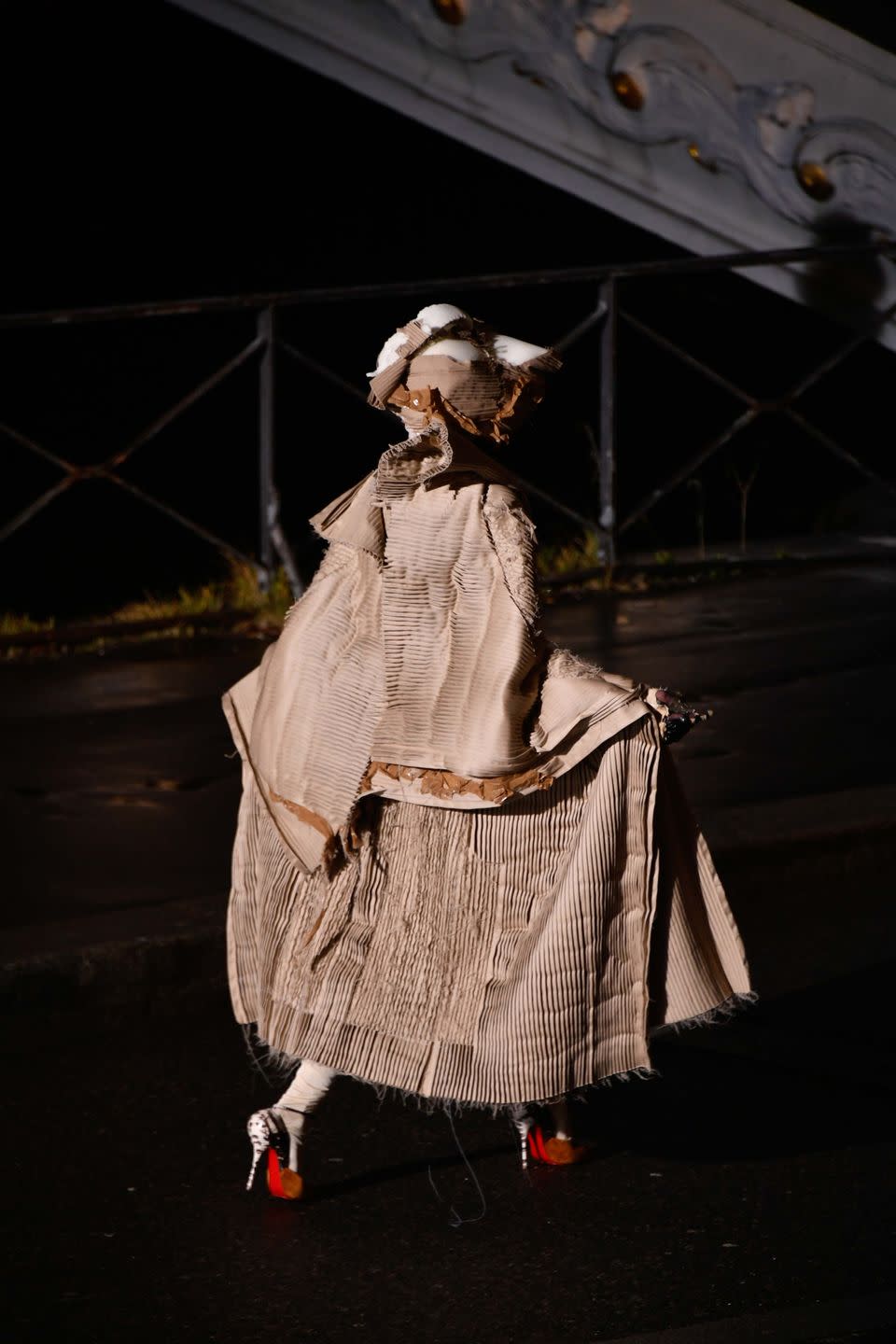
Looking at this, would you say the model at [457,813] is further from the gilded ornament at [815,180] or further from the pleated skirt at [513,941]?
the gilded ornament at [815,180]

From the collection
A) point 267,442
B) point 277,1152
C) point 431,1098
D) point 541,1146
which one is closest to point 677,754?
point 267,442

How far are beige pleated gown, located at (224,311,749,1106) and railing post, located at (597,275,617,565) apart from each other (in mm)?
6166

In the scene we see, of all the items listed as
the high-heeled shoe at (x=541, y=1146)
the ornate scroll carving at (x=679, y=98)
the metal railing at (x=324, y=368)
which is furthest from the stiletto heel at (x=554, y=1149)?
the ornate scroll carving at (x=679, y=98)

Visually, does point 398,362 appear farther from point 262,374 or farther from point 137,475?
point 137,475

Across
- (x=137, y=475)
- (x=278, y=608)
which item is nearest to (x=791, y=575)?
(x=278, y=608)

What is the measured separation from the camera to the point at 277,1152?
436cm

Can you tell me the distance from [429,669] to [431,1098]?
0.87 m

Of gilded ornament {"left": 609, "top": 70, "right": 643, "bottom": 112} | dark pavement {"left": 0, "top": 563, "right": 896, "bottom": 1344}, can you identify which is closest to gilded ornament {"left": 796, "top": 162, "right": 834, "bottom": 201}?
gilded ornament {"left": 609, "top": 70, "right": 643, "bottom": 112}

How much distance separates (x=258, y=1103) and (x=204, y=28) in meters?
15.4

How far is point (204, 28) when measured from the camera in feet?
62.4

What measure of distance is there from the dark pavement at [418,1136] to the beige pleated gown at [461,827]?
319 mm

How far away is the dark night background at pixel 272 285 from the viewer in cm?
1473

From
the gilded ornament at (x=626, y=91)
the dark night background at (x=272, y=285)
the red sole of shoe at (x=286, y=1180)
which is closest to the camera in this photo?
the red sole of shoe at (x=286, y=1180)

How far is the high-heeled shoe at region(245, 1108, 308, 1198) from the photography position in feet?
14.2
